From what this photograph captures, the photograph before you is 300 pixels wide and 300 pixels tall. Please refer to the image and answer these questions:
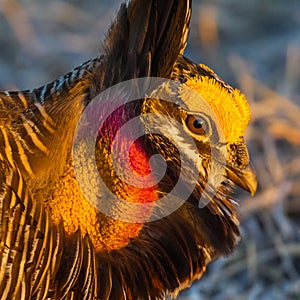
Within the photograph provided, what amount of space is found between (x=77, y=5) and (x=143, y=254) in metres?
3.57

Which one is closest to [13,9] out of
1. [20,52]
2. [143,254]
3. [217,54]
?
[20,52]

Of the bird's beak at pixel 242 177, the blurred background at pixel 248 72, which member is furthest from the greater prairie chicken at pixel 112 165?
the blurred background at pixel 248 72

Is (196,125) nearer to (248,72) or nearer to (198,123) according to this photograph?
(198,123)

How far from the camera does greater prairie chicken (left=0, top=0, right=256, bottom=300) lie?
2207mm

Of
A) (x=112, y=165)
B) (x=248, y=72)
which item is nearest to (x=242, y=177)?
(x=112, y=165)

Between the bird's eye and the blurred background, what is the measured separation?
3.76 ft

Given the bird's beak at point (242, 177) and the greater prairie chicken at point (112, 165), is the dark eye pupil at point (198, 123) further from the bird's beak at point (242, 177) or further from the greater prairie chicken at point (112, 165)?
the bird's beak at point (242, 177)

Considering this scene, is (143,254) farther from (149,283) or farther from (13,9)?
(13,9)

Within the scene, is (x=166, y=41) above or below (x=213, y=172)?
above

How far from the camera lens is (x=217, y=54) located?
17.6 feet

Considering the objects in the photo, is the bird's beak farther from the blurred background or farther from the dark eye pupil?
the blurred background

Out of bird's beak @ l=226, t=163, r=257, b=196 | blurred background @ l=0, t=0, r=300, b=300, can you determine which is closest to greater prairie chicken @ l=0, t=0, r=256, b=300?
bird's beak @ l=226, t=163, r=257, b=196

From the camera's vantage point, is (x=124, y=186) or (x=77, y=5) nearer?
(x=124, y=186)

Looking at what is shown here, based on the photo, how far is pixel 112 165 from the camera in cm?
232
